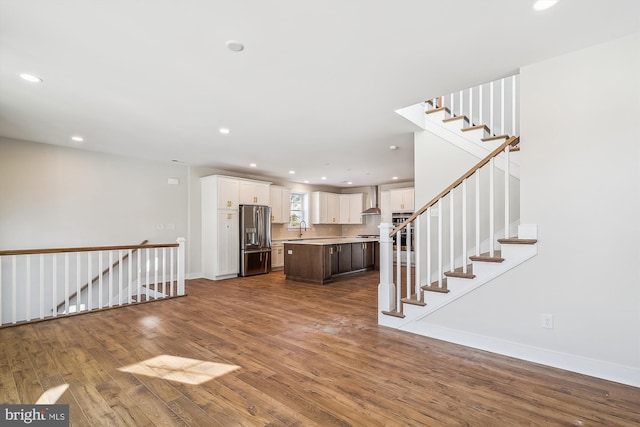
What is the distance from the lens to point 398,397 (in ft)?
6.91

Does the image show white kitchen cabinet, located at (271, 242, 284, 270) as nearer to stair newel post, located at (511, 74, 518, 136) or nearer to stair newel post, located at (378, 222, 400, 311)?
stair newel post, located at (378, 222, 400, 311)

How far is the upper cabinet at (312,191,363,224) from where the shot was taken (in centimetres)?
959

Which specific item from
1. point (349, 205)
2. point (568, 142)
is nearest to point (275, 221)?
point (349, 205)

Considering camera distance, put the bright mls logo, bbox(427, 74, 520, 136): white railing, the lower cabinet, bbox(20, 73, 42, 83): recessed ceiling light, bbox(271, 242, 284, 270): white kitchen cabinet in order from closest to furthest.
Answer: the bright mls logo
bbox(20, 73, 42, 83): recessed ceiling light
bbox(427, 74, 520, 136): white railing
the lower cabinet
bbox(271, 242, 284, 270): white kitchen cabinet

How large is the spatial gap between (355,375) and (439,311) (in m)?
1.26

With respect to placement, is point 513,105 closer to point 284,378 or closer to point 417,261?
point 417,261

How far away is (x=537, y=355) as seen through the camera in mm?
2602

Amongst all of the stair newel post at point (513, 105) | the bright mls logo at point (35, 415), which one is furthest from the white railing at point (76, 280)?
the stair newel post at point (513, 105)

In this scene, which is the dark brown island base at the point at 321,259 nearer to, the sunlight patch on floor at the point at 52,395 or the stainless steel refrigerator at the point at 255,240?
the stainless steel refrigerator at the point at 255,240

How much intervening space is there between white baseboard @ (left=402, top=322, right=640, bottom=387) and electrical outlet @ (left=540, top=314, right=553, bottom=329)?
206 millimetres

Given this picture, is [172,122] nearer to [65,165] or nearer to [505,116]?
[65,165]

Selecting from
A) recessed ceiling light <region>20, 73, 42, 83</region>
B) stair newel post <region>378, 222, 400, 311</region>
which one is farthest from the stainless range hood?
recessed ceiling light <region>20, 73, 42, 83</region>

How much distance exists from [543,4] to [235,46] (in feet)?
6.87

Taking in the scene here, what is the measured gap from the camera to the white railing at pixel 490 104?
13.2 feet
